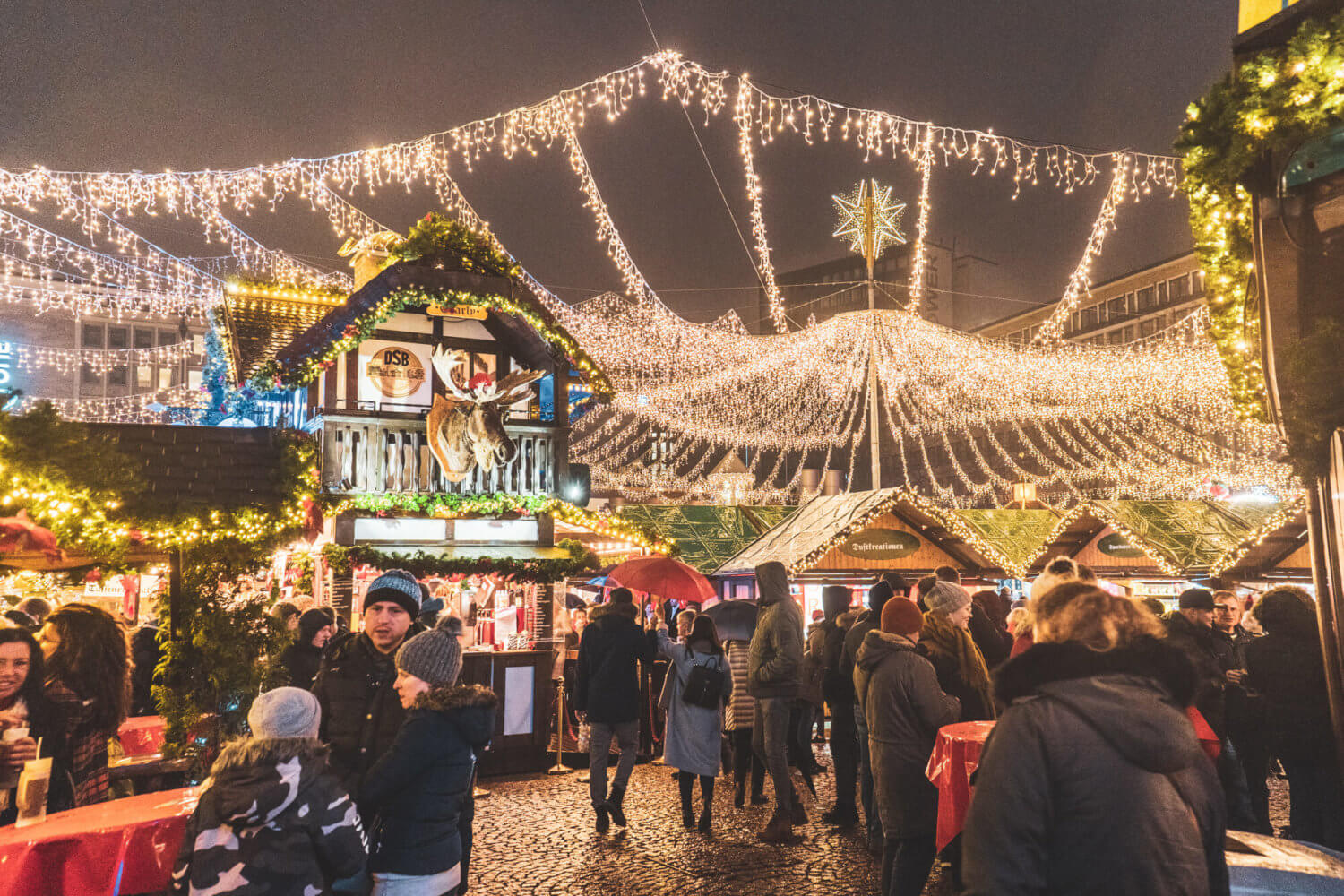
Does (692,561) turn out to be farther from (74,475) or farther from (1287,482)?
(1287,482)

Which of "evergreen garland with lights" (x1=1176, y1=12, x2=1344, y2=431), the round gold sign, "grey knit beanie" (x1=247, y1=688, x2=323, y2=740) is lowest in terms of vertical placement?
"grey knit beanie" (x1=247, y1=688, x2=323, y2=740)

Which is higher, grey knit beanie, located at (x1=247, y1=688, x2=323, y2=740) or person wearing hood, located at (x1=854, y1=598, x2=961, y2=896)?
grey knit beanie, located at (x1=247, y1=688, x2=323, y2=740)

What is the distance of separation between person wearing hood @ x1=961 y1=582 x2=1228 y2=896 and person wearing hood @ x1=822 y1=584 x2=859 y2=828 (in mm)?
4972

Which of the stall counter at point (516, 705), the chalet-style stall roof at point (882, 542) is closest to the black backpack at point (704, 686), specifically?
the stall counter at point (516, 705)

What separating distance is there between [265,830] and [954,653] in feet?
12.1

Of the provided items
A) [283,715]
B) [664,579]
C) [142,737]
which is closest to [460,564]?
[664,579]

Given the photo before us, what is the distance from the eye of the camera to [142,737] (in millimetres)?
7328

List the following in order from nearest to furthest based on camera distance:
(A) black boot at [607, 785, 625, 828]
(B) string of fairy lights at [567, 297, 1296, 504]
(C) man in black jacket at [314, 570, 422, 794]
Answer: (C) man in black jacket at [314, 570, 422, 794] < (A) black boot at [607, 785, 625, 828] < (B) string of fairy lights at [567, 297, 1296, 504]

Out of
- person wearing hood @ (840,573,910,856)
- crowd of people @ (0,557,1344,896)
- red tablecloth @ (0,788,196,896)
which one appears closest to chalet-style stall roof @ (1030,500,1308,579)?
crowd of people @ (0,557,1344,896)

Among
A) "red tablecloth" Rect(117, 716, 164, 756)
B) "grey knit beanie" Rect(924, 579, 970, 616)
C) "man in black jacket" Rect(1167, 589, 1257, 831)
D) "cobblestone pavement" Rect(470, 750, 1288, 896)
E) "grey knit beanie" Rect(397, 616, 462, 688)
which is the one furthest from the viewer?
"red tablecloth" Rect(117, 716, 164, 756)

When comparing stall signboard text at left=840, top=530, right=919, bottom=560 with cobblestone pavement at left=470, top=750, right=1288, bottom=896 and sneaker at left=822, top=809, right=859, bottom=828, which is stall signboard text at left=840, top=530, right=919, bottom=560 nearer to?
cobblestone pavement at left=470, top=750, right=1288, bottom=896

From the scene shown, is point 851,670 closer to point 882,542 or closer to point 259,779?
point 259,779

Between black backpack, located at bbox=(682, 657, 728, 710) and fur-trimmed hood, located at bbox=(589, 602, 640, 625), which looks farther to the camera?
fur-trimmed hood, located at bbox=(589, 602, 640, 625)

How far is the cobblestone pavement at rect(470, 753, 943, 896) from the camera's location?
577cm
